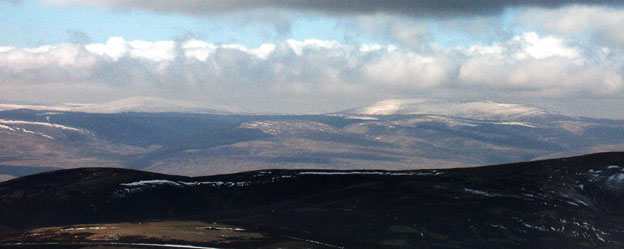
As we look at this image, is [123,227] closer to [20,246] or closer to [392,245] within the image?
[20,246]

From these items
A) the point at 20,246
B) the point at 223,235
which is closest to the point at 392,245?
the point at 223,235

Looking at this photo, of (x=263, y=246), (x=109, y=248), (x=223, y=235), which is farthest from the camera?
(x=223, y=235)

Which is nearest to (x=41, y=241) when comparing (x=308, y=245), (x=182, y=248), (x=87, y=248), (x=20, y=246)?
(x=20, y=246)

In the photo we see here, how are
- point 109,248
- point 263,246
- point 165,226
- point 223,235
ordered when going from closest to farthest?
point 109,248
point 263,246
point 223,235
point 165,226

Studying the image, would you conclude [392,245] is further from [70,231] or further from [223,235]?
[70,231]

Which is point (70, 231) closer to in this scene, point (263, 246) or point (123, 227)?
point (123, 227)

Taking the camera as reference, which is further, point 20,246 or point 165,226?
point 165,226

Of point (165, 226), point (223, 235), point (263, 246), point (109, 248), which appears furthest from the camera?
point (165, 226)
